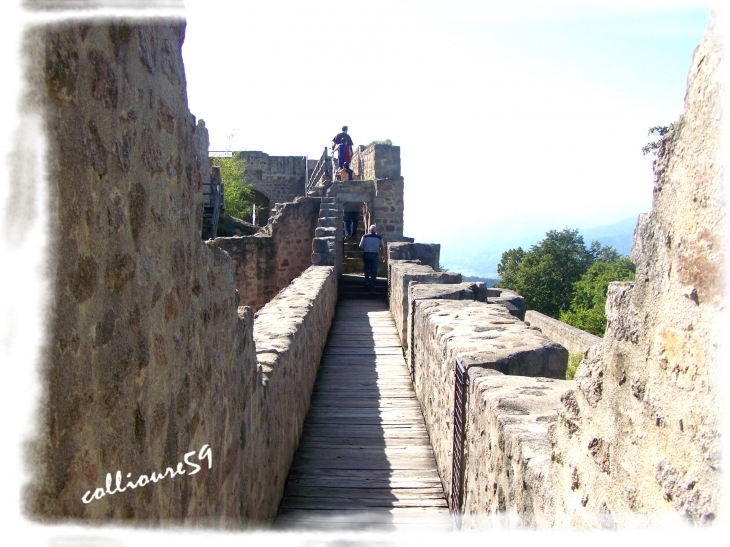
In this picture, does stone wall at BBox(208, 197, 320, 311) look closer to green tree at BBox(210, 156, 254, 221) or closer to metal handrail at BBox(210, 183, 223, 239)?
metal handrail at BBox(210, 183, 223, 239)

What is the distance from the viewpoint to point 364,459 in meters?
4.91

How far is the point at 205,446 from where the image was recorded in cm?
255

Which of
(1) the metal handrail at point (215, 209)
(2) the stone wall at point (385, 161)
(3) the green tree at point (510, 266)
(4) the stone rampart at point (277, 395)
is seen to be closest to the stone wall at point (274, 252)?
(2) the stone wall at point (385, 161)

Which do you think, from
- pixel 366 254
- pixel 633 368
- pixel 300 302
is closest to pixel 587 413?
pixel 633 368

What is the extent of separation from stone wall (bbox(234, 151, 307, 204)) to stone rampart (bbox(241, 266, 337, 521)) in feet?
90.1

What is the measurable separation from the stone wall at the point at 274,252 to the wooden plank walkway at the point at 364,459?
21.5 feet

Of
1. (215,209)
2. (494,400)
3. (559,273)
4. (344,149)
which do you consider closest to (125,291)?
(494,400)

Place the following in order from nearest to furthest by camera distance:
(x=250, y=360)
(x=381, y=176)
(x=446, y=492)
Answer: (x=250, y=360)
(x=446, y=492)
(x=381, y=176)

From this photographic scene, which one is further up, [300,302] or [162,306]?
[162,306]

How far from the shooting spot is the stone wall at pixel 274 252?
1395cm

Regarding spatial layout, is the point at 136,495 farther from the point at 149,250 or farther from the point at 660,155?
the point at 660,155

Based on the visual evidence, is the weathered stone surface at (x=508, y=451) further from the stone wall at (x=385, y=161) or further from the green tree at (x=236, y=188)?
the green tree at (x=236, y=188)

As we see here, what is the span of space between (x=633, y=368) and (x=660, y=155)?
1.73ft

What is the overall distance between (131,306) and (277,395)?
242 cm
